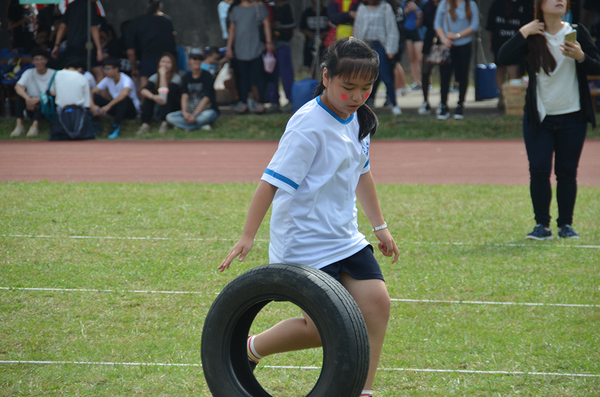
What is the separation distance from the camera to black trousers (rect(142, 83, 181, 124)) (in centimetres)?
1337

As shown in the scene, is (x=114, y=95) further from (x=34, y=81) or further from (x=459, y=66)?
(x=459, y=66)

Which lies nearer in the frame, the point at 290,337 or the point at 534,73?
the point at 290,337

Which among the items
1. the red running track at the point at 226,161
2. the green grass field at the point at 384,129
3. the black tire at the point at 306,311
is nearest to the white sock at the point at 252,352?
the black tire at the point at 306,311

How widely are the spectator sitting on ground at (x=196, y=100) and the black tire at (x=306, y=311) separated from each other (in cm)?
1065

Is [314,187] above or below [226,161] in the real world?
above

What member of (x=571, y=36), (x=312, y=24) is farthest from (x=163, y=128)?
(x=571, y=36)

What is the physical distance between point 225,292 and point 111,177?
23.8 ft

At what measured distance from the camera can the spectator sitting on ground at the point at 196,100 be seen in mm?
13055

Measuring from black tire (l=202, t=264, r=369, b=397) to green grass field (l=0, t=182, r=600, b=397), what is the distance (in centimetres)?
38

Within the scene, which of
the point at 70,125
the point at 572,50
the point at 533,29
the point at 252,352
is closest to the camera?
the point at 252,352

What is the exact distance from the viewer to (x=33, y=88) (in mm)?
13172

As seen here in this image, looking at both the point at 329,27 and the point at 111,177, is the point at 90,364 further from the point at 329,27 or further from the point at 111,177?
the point at 329,27

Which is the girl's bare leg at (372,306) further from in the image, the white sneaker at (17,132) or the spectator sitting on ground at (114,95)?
the white sneaker at (17,132)

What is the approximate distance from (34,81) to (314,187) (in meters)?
11.9
